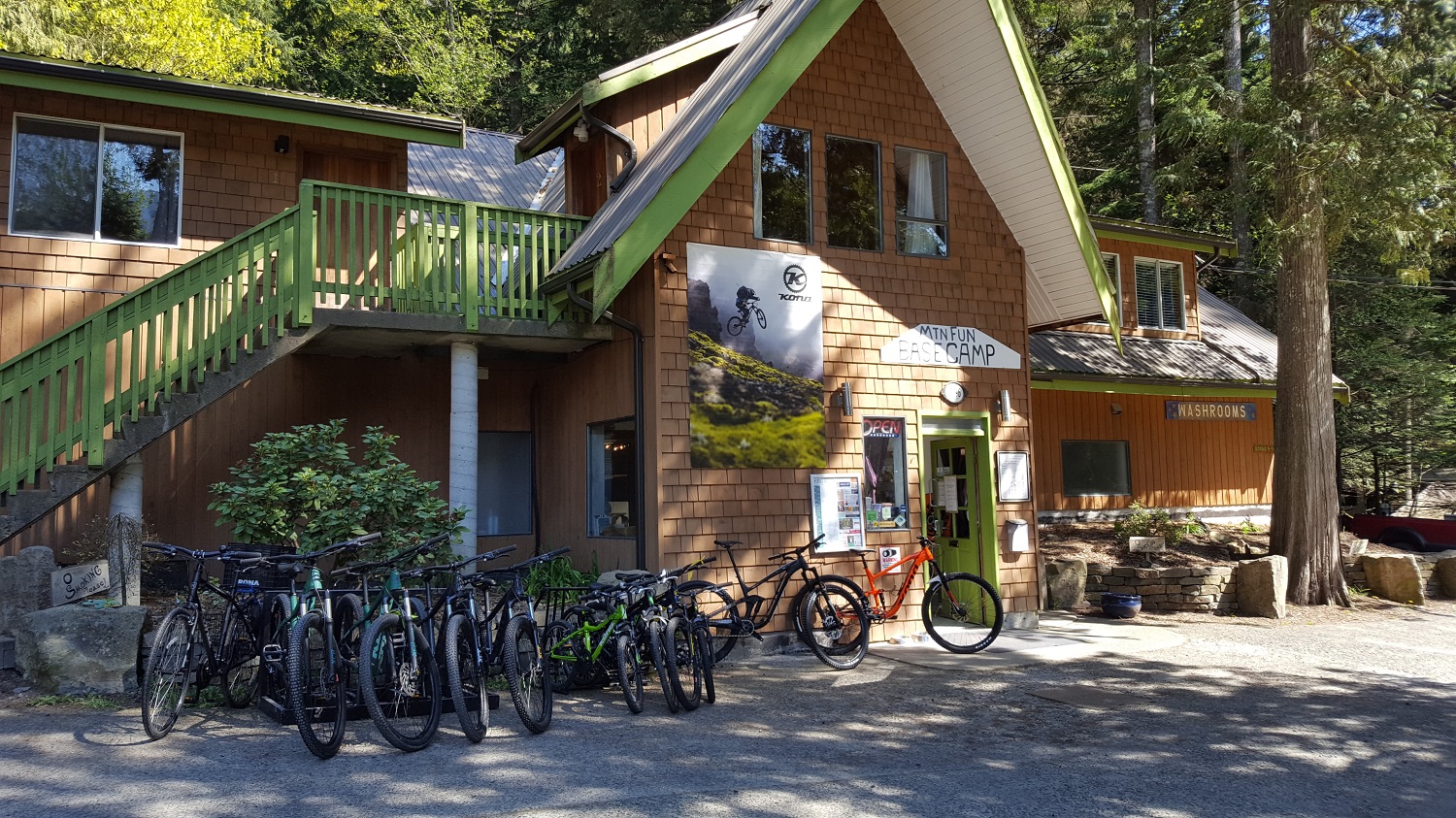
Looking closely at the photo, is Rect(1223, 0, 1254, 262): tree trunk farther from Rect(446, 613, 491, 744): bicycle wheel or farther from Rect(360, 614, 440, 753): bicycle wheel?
Rect(360, 614, 440, 753): bicycle wheel

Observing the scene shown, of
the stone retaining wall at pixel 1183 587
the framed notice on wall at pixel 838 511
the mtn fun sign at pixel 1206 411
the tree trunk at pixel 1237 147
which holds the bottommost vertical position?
the stone retaining wall at pixel 1183 587

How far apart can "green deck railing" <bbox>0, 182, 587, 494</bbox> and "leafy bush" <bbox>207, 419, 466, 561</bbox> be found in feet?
3.46

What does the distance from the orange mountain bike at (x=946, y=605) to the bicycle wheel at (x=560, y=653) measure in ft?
9.82

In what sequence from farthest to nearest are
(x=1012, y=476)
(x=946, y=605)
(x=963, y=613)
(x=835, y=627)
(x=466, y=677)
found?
(x=1012, y=476) < (x=946, y=605) < (x=963, y=613) < (x=835, y=627) < (x=466, y=677)

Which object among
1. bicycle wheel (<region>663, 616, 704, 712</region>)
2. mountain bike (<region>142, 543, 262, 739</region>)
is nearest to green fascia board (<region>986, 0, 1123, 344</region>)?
bicycle wheel (<region>663, 616, 704, 712</region>)

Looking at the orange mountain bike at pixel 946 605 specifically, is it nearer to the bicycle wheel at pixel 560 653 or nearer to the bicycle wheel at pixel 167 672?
the bicycle wheel at pixel 560 653

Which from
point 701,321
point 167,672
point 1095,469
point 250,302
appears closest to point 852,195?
point 701,321

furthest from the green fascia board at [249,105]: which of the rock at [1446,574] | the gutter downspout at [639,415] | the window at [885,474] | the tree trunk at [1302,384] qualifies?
the rock at [1446,574]

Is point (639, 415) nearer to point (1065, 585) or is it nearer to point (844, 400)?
point (844, 400)

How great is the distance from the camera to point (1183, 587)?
548 inches

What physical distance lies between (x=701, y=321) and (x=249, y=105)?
5.59m

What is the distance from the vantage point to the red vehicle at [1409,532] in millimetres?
18703

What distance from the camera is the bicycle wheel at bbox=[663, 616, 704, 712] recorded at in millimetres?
7578

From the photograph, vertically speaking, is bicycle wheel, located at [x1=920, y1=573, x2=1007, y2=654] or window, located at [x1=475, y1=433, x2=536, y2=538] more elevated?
window, located at [x1=475, y1=433, x2=536, y2=538]
